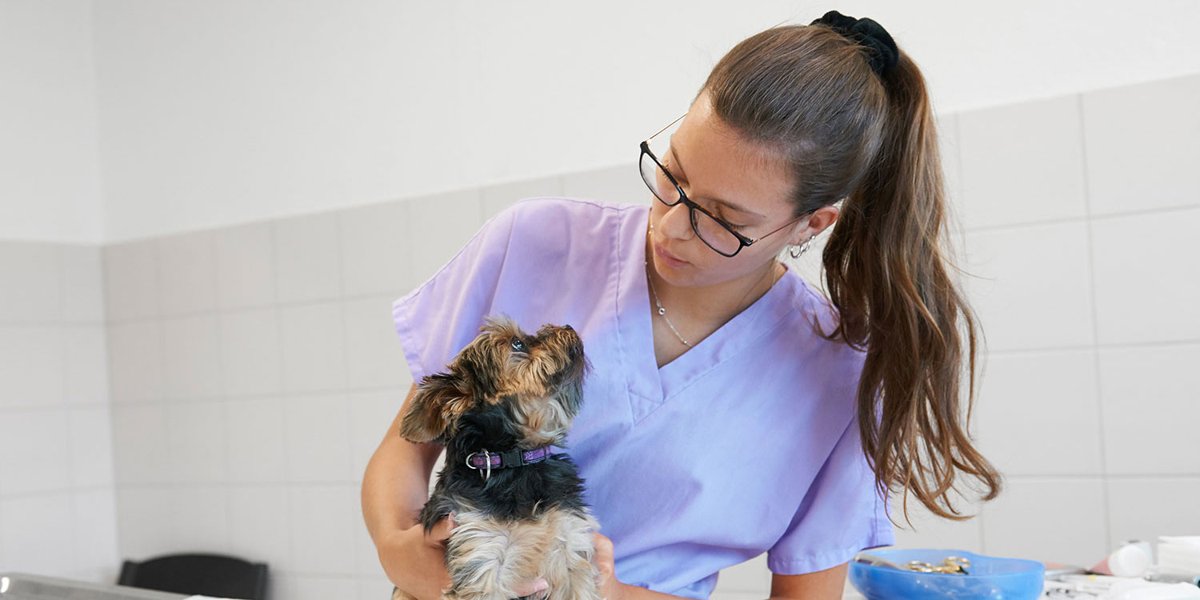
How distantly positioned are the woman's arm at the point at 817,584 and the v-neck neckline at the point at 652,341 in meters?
0.37

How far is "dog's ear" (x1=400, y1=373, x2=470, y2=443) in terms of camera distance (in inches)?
52.2

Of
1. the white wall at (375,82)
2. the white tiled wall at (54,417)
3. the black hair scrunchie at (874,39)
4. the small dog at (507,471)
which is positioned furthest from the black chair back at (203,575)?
the black hair scrunchie at (874,39)

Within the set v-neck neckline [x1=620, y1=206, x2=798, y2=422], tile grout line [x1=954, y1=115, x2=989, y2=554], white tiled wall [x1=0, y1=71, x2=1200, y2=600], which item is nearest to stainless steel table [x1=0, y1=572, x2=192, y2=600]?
v-neck neckline [x1=620, y1=206, x2=798, y2=422]

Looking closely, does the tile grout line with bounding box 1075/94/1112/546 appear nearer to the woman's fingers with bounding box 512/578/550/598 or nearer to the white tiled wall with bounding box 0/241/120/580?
the woman's fingers with bounding box 512/578/550/598

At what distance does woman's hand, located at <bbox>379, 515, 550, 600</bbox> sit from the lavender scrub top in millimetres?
260

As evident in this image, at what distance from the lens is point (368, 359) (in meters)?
3.51

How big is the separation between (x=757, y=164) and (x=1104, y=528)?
67.4 inches

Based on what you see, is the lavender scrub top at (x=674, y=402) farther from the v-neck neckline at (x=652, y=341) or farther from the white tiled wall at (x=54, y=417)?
the white tiled wall at (x=54, y=417)

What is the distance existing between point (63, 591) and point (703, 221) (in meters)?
1.10

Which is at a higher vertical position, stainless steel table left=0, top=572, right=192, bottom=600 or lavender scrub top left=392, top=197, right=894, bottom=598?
lavender scrub top left=392, top=197, right=894, bottom=598

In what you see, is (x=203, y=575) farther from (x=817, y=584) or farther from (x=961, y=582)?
(x=961, y=582)

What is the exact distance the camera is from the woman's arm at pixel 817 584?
65.2 inches

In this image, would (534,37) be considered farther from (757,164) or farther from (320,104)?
(757,164)

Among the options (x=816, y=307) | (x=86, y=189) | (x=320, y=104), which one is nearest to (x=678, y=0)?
(x=320, y=104)
